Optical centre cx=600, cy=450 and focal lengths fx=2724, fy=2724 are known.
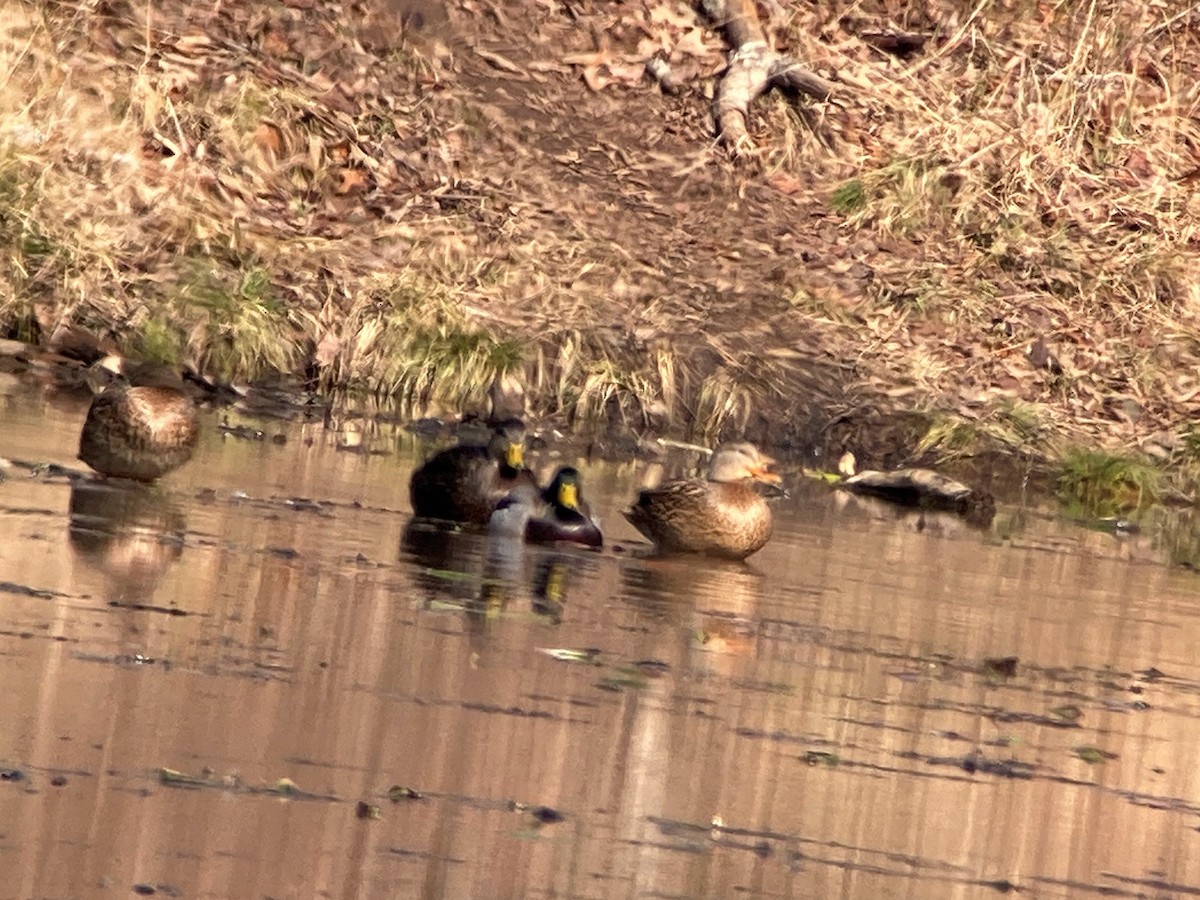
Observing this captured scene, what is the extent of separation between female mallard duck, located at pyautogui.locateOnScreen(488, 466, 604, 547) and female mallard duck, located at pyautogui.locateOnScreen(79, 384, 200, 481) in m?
1.43

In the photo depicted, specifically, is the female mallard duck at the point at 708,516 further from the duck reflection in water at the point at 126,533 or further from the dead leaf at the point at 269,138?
the dead leaf at the point at 269,138

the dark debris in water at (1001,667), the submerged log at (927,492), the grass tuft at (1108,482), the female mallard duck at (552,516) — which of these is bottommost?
the dark debris in water at (1001,667)

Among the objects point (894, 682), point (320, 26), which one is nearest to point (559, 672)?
point (894, 682)

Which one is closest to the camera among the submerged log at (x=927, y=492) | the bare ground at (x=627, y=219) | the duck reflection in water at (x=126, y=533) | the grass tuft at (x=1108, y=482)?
the duck reflection in water at (x=126, y=533)

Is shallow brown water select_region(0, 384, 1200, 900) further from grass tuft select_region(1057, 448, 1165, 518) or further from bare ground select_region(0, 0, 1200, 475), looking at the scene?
bare ground select_region(0, 0, 1200, 475)

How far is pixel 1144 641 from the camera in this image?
10477 millimetres

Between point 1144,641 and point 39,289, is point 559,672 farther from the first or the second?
point 39,289

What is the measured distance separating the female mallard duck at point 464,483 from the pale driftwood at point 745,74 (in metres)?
9.50

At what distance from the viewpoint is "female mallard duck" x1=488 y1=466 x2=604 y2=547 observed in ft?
37.5

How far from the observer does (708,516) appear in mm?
11766

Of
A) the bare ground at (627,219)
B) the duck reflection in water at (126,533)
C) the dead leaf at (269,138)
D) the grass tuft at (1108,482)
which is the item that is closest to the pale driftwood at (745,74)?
the bare ground at (627,219)

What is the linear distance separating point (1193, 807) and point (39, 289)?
1155 cm

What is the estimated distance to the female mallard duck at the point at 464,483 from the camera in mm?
12031

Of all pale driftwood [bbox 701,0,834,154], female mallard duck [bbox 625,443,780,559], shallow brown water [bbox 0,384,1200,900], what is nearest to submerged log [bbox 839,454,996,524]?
female mallard duck [bbox 625,443,780,559]
